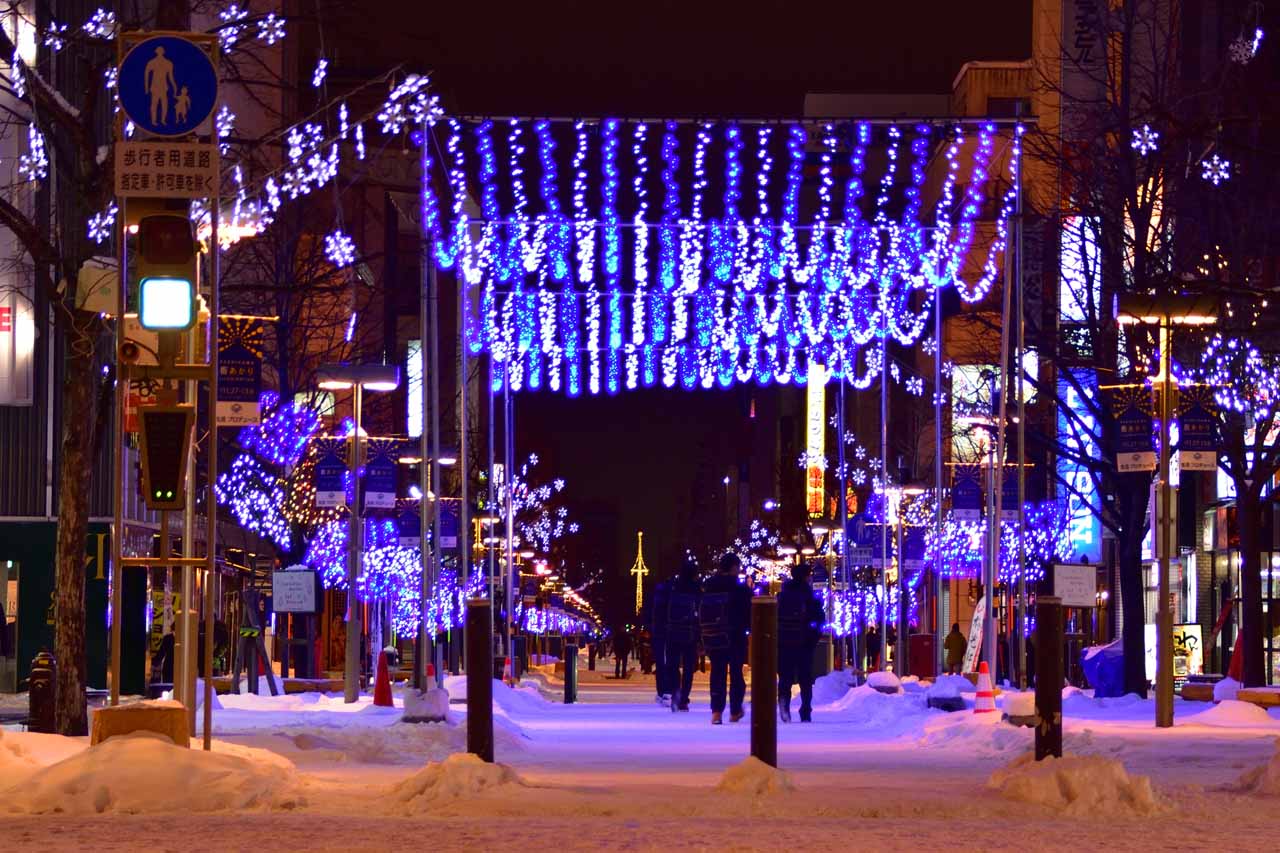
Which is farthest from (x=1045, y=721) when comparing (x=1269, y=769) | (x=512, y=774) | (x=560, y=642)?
(x=560, y=642)

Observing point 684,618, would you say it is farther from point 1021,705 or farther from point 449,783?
point 449,783

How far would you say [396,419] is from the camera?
308 ft

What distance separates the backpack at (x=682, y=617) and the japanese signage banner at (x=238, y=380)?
18.9ft

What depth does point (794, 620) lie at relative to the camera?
2492 centimetres

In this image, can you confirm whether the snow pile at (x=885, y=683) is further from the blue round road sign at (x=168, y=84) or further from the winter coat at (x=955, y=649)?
the winter coat at (x=955, y=649)

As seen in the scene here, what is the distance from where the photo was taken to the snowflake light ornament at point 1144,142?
31.8 m

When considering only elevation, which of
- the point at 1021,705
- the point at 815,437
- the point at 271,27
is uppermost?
the point at 815,437

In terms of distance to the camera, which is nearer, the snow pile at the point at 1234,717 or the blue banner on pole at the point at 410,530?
the snow pile at the point at 1234,717

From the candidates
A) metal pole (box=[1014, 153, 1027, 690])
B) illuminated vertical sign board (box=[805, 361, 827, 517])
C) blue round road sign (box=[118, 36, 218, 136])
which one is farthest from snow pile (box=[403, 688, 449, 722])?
illuminated vertical sign board (box=[805, 361, 827, 517])

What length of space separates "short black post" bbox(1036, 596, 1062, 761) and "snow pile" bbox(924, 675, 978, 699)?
12.6 metres

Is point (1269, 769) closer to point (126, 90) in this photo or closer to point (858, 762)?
point (858, 762)

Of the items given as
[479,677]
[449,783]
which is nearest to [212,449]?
[479,677]

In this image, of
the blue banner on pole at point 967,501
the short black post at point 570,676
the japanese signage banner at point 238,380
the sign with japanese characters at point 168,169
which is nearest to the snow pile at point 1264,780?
the sign with japanese characters at point 168,169

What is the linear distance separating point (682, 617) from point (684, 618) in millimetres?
32
